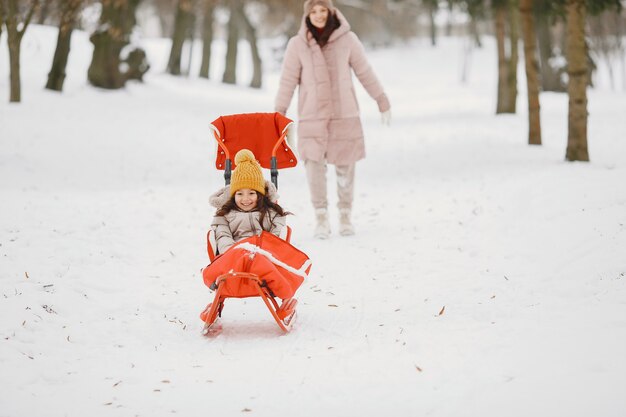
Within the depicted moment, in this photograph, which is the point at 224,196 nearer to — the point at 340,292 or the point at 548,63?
the point at 340,292

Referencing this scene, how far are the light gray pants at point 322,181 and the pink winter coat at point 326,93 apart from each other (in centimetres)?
10

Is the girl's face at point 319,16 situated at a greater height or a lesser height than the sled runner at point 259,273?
greater

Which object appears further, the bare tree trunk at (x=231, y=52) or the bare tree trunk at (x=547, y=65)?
the bare tree trunk at (x=231, y=52)

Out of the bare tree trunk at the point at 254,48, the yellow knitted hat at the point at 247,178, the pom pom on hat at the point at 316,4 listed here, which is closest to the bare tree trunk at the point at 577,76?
the pom pom on hat at the point at 316,4

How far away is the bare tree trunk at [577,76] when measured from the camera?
1050 centimetres

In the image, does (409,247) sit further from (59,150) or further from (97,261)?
(59,150)

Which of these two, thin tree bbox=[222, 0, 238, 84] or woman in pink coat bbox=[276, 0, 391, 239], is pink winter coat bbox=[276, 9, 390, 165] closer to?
woman in pink coat bbox=[276, 0, 391, 239]

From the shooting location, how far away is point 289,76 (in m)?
7.98

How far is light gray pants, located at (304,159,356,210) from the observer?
813 centimetres

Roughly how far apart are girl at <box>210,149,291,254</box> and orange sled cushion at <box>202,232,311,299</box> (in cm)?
33

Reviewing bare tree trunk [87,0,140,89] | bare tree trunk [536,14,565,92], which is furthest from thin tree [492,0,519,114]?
bare tree trunk [87,0,140,89]

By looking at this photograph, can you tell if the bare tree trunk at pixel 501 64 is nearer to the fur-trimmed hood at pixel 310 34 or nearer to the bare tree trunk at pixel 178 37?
the bare tree trunk at pixel 178 37

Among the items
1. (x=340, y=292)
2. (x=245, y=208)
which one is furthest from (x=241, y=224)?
(x=340, y=292)

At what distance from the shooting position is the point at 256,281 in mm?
4836
